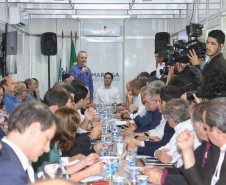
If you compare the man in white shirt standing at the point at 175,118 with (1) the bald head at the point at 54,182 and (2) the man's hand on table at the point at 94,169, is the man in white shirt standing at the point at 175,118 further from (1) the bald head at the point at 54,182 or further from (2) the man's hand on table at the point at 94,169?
(1) the bald head at the point at 54,182

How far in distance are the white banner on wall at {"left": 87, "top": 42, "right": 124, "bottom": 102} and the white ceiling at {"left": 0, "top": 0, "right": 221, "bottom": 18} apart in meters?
1.10

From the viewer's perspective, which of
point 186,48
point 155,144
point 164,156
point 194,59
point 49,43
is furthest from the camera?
point 49,43

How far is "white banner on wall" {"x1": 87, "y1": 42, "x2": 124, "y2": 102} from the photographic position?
11.8m

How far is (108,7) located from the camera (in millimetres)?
9719

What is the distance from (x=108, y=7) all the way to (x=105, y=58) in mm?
2482

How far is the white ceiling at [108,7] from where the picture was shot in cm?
848

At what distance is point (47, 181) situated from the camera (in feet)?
2.12

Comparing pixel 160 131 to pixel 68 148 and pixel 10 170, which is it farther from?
pixel 10 170

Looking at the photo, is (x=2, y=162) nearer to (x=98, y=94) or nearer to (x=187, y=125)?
(x=187, y=125)

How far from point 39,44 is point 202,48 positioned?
749 cm

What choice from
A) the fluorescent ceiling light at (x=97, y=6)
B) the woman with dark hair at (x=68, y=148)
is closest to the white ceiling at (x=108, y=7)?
the fluorescent ceiling light at (x=97, y=6)

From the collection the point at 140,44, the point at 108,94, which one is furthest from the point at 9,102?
the point at 140,44

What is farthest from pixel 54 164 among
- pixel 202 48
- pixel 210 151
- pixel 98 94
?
pixel 98 94

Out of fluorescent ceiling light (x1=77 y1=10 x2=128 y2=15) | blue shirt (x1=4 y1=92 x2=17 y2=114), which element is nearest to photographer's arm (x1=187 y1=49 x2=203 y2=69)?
blue shirt (x1=4 y1=92 x2=17 y2=114)
